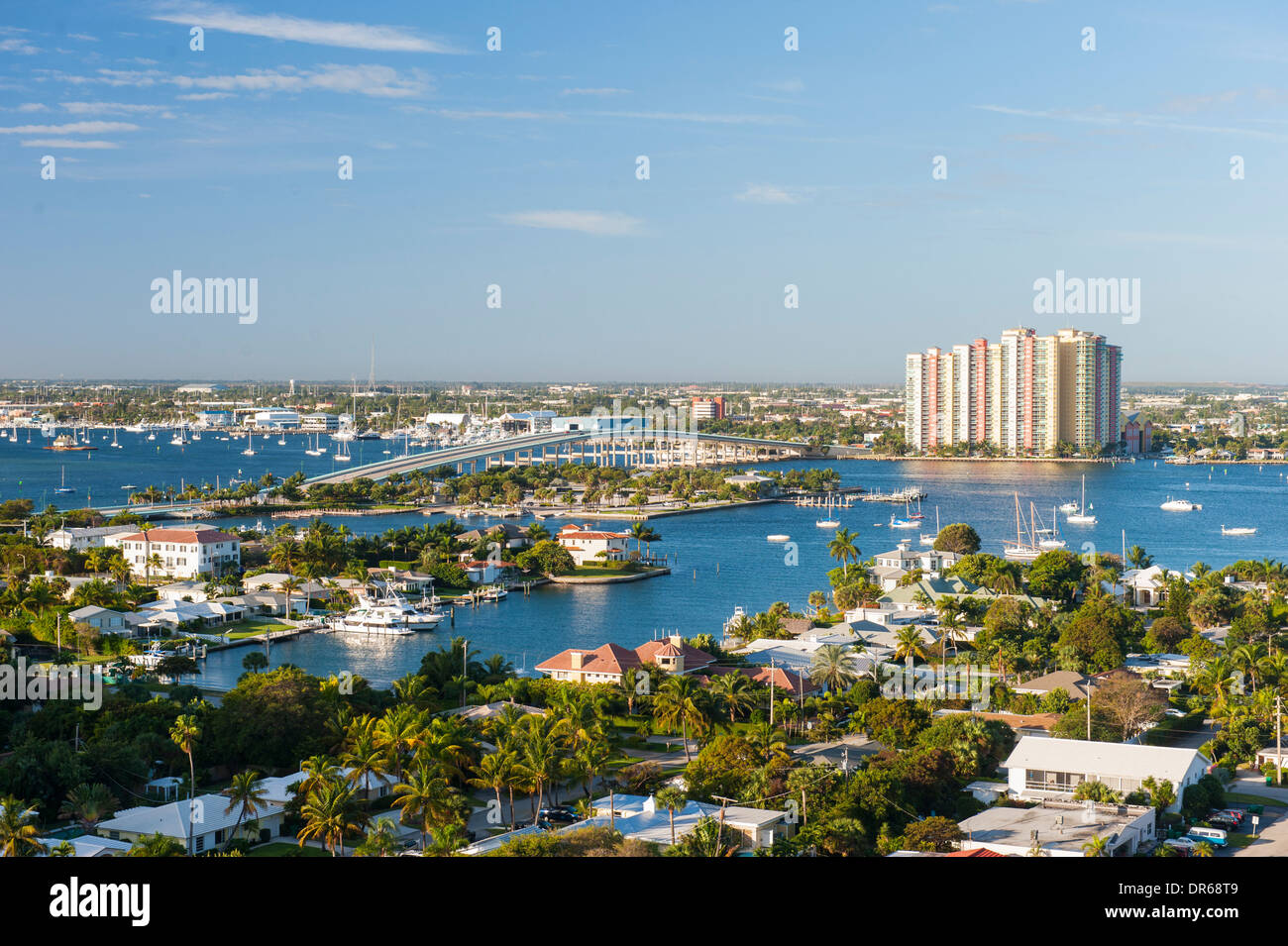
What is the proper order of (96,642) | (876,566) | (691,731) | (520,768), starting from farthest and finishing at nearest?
(876,566) → (96,642) → (691,731) → (520,768)

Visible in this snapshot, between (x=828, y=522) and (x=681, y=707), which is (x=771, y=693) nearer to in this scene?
(x=681, y=707)

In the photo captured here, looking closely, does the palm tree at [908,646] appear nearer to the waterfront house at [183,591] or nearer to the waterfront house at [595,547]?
the waterfront house at [183,591]

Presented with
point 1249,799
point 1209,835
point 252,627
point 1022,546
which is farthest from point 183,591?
point 1022,546

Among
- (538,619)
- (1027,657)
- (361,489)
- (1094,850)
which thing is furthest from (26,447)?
(1094,850)

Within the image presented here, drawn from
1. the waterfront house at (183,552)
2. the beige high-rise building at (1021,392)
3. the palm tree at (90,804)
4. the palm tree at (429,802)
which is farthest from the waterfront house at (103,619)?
the beige high-rise building at (1021,392)

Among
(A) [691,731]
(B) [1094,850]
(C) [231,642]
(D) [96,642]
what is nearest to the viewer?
(B) [1094,850]
